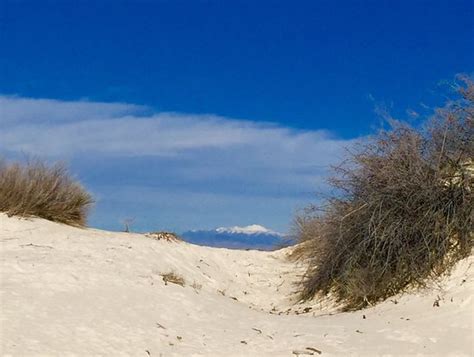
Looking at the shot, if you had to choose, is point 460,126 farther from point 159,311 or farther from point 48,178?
point 48,178

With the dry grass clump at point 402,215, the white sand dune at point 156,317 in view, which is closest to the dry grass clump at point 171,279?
the white sand dune at point 156,317

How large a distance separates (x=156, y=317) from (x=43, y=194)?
6987 mm

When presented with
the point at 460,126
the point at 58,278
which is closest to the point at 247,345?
the point at 58,278

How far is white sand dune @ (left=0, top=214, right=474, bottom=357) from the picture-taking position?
706cm

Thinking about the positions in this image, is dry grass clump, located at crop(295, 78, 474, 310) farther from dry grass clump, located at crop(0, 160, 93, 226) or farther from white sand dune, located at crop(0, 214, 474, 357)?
dry grass clump, located at crop(0, 160, 93, 226)

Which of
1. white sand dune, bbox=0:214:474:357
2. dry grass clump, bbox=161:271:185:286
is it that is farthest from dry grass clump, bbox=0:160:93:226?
dry grass clump, bbox=161:271:185:286

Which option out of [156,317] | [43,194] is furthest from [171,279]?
[43,194]

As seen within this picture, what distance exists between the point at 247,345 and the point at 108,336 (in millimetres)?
1696

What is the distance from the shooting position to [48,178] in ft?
49.6

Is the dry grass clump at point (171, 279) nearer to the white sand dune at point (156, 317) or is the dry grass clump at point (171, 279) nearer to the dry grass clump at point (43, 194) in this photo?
the white sand dune at point (156, 317)

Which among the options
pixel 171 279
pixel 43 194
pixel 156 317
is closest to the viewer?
pixel 156 317

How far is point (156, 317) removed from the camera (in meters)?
8.29

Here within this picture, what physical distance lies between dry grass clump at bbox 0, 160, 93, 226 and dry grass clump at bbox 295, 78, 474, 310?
20.3ft

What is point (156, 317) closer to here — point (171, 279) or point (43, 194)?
point (171, 279)
